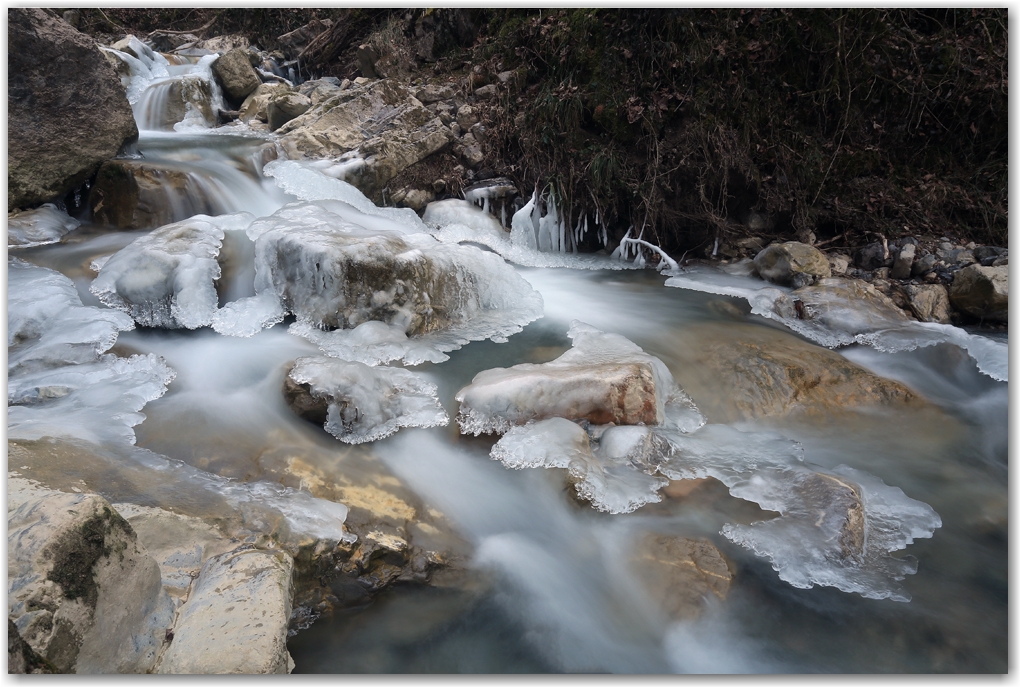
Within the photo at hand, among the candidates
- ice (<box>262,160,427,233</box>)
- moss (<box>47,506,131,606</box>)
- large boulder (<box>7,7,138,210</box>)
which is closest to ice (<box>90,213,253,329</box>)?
large boulder (<box>7,7,138,210</box>)

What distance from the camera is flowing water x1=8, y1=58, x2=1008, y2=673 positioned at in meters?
1.96

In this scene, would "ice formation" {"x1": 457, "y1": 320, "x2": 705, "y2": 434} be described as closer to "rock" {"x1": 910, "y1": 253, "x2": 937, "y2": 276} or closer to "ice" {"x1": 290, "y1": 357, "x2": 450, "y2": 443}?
"ice" {"x1": 290, "y1": 357, "x2": 450, "y2": 443}

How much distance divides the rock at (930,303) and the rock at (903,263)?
39 cm

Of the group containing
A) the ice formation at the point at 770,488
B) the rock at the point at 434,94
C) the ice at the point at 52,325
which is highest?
the rock at the point at 434,94

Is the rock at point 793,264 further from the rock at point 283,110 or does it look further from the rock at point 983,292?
the rock at point 283,110

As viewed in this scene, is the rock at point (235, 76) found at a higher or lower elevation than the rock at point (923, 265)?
higher

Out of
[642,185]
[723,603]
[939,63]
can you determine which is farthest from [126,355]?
[939,63]

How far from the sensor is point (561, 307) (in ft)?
15.7

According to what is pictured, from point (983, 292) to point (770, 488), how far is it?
3.21 m

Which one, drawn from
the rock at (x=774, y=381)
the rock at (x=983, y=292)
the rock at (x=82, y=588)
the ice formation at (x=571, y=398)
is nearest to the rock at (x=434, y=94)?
the rock at (x=774, y=381)

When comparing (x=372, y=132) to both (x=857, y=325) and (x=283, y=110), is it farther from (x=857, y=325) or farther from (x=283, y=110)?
(x=857, y=325)

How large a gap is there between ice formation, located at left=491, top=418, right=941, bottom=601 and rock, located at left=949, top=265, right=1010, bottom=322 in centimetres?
268

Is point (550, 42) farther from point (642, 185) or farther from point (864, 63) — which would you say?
point (864, 63)

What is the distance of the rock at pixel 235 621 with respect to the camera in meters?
1.42
